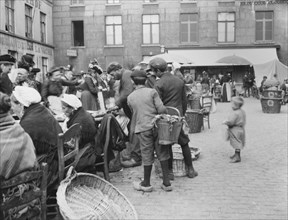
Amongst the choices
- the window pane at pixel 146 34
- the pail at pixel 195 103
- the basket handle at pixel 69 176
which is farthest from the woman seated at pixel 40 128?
the window pane at pixel 146 34

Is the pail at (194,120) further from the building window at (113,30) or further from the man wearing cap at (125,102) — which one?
the building window at (113,30)

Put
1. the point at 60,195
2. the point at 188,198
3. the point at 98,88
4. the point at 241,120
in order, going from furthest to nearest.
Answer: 1. the point at 98,88
2. the point at 241,120
3. the point at 188,198
4. the point at 60,195

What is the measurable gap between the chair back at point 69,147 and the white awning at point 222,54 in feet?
75.6

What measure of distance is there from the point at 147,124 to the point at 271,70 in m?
21.3

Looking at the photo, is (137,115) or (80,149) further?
(137,115)

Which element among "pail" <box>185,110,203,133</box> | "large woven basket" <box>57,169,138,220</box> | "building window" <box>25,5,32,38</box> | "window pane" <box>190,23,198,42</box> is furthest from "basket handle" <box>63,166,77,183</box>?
"window pane" <box>190,23,198,42</box>

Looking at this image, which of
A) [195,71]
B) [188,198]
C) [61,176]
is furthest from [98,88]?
[195,71]

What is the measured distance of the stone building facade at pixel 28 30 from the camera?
68.7 feet

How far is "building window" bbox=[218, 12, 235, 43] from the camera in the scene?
2861cm

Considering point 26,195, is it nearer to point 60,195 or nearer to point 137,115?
point 60,195

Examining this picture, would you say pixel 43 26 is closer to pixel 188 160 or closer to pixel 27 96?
pixel 188 160

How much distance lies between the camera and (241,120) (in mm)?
7078

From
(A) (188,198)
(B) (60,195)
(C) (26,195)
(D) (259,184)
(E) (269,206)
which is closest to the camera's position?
(C) (26,195)

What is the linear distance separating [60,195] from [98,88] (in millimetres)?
5008
